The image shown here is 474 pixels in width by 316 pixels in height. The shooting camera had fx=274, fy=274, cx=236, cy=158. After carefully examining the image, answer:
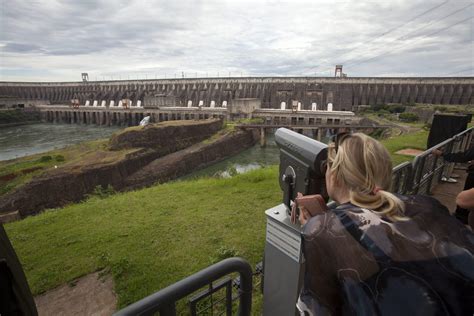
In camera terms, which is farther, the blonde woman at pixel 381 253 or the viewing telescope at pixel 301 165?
the viewing telescope at pixel 301 165

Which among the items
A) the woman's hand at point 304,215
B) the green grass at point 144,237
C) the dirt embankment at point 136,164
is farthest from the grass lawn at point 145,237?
the dirt embankment at point 136,164

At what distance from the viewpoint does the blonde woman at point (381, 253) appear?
98 centimetres

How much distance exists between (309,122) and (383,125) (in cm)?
1082

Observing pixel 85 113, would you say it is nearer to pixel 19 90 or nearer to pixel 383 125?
pixel 19 90

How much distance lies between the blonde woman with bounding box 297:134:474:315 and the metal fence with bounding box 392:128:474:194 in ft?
7.57

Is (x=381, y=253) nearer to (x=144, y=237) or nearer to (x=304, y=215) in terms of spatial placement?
(x=304, y=215)

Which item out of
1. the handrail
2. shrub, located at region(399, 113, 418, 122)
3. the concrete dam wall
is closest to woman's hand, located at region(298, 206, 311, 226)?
the handrail

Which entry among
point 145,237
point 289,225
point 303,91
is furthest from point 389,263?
point 303,91

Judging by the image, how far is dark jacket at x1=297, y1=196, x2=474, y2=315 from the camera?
3.22 ft

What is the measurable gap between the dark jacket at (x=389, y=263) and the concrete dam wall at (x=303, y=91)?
155ft

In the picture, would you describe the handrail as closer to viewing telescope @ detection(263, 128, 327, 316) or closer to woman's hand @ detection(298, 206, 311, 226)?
viewing telescope @ detection(263, 128, 327, 316)

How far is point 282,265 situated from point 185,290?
2.59 feet

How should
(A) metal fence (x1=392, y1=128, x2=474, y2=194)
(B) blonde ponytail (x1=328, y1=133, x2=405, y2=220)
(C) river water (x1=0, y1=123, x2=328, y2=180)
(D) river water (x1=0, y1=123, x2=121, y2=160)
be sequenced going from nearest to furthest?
(B) blonde ponytail (x1=328, y1=133, x2=405, y2=220) < (A) metal fence (x1=392, y1=128, x2=474, y2=194) < (C) river water (x1=0, y1=123, x2=328, y2=180) < (D) river water (x1=0, y1=123, x2=121, y2=160)

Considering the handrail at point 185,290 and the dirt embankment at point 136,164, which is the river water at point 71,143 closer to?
the dirt embankment at point 136,164
